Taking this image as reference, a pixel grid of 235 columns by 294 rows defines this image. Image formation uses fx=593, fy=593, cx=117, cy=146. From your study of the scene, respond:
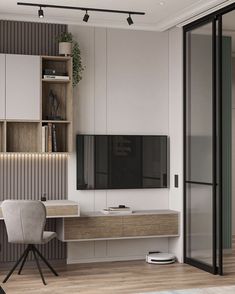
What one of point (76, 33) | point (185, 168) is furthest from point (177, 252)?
point (76, 33)

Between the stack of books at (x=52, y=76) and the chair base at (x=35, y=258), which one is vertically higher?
the stack of books at (x=52, y=76)

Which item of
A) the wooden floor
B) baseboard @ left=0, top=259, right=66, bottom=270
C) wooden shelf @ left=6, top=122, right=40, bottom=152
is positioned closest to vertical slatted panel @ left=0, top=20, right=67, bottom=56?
wooden shelf @ left=6, top=122, right=40, bottom=152

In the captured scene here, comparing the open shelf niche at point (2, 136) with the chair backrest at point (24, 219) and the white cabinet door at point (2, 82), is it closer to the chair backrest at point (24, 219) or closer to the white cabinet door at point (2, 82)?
the white cabinet door at point (2, 82)

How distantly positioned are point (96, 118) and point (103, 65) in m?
0.67

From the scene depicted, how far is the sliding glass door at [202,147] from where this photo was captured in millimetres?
6562

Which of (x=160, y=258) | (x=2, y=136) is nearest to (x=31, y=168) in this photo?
(x=2, y=136)

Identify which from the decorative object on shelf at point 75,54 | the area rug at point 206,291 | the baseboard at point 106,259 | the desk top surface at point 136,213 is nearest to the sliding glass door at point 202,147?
the desk top surface at point 136,213

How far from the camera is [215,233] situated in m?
6.55

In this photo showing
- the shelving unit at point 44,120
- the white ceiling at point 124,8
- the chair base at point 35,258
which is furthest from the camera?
the shelving unit at point 44,120

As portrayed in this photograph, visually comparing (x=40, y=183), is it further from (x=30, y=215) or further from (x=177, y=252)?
(x=177, y=252)

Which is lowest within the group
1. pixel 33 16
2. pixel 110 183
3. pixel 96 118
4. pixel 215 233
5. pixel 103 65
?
pixel 215 233

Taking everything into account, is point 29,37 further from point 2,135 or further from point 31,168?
point 31,168

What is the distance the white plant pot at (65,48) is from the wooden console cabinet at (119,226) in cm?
192

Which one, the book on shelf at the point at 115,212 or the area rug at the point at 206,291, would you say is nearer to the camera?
the area rug at the point at 206,291
